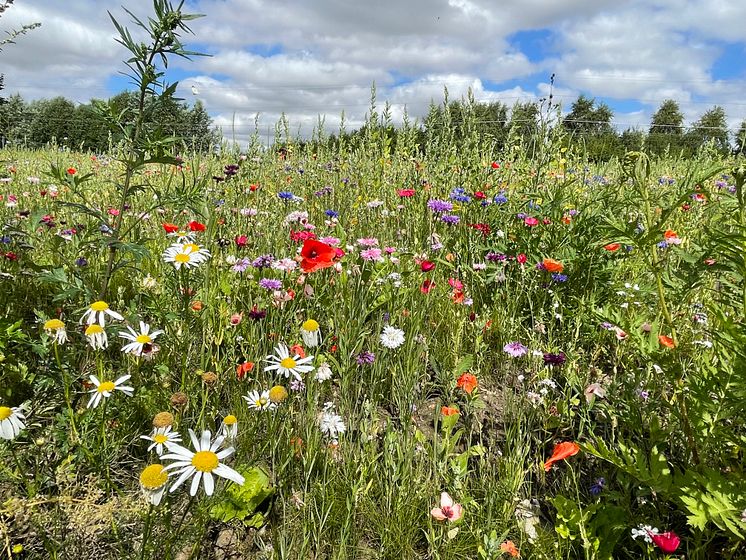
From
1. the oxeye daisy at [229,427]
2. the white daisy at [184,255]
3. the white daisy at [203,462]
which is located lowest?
the oxeye daisy at [229,427]

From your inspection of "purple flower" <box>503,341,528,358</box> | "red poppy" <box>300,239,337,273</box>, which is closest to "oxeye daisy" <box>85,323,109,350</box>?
"red poppy" <box>300,239,337,273</box>

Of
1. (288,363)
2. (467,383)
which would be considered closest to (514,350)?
(467,383)

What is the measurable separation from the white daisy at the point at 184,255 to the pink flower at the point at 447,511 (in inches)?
44.8

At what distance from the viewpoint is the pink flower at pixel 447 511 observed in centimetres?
129

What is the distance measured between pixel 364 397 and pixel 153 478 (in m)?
1.08

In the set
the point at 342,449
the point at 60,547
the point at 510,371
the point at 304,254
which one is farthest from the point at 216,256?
the point at 510,371

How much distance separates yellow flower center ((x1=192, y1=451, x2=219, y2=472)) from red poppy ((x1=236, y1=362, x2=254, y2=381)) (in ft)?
2.33

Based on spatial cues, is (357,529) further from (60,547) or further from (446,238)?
(446,238)

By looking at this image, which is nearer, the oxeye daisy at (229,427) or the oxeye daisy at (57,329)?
the oxeye daisy at (229,427)

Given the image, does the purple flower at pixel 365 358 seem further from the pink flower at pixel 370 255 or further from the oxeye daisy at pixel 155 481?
the oxeye daisy at pixel 155 481

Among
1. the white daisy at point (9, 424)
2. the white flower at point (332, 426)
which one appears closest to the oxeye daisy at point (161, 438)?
the white daisy at point (9, 424)

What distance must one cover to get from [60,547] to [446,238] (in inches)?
103

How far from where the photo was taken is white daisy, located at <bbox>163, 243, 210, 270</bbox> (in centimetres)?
164

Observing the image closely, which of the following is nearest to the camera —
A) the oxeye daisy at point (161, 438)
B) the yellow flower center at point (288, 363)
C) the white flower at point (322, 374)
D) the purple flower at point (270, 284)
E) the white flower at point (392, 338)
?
the oxeye daisy at point (161, 438)
